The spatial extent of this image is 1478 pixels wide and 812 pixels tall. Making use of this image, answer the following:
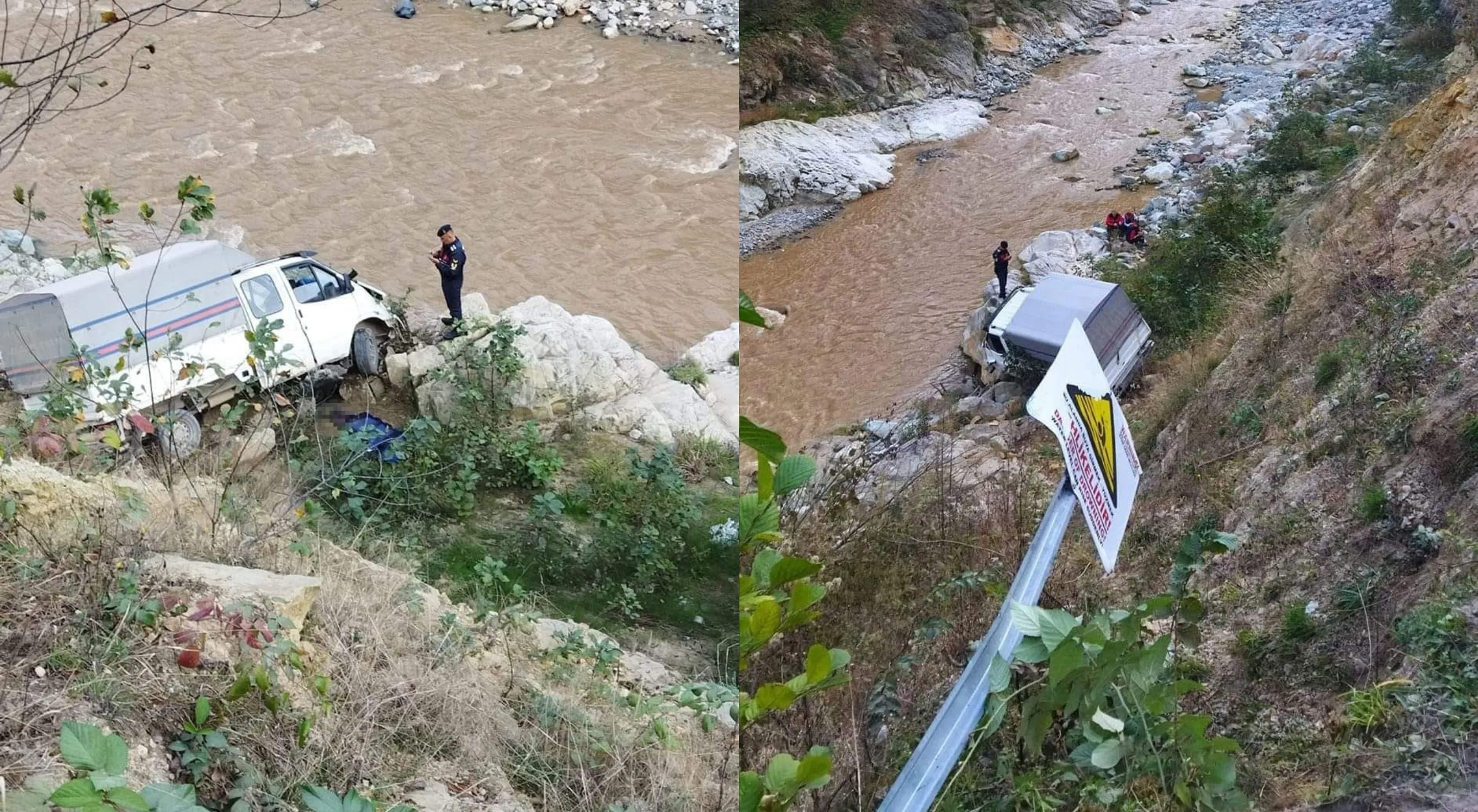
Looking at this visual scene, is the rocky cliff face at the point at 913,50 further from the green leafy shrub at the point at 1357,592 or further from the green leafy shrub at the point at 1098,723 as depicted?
the green leafy shrub at the point at 1098,723

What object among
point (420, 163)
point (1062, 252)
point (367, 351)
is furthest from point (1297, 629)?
point (1062, 252)

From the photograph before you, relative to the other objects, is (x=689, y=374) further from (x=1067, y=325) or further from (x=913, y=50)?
(x=913, y=50)

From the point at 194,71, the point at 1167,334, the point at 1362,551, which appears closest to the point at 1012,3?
the point at 1167,334

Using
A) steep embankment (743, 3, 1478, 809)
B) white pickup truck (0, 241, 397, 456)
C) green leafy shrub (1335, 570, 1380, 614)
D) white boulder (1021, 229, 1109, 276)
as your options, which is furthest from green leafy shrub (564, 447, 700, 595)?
white boulder (1021, 229, 1109, 276)

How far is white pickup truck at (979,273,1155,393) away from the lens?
4.40 metres

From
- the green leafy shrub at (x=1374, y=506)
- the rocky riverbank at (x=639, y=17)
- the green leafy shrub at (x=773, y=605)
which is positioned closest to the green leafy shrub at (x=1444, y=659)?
the green leafy shrub at (x=1374, y=506)

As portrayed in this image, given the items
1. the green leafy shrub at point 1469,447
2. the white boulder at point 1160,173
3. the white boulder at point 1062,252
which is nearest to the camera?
the green leafy shrub at point 1469,447

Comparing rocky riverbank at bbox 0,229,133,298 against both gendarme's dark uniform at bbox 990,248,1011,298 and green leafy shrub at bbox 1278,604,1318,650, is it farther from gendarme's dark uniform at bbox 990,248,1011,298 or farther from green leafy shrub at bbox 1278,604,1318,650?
gendarme's dark uniform at bbox 990,248,1011,298

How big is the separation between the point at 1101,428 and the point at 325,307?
8.44 ft

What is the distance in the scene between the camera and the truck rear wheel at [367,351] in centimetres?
277

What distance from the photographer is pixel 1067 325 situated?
15.3ft

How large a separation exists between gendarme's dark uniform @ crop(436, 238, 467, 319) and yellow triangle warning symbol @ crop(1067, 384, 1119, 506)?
2858 mm

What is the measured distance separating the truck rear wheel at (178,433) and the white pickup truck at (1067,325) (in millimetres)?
3042

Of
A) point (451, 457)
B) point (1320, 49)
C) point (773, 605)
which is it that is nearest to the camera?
point (773, 605)
